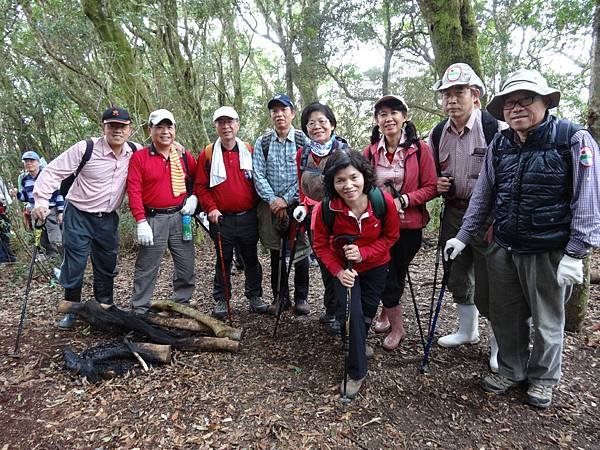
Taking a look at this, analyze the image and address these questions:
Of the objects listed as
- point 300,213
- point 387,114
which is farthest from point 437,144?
point 300,213

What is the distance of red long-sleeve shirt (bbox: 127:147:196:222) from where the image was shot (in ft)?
14.3

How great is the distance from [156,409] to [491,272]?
305 cm

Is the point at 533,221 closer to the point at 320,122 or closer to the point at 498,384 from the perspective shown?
the point at 498,384

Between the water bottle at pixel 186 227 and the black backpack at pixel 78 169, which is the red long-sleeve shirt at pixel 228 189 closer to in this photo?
the water bottle at pixel 186 227

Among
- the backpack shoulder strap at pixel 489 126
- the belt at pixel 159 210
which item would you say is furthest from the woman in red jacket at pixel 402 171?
the belt at pixel 159 210

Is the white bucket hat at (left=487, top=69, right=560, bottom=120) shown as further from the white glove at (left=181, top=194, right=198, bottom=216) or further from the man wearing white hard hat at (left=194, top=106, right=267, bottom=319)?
the white glove at (left=181, top=194, right=198, bottom=216)

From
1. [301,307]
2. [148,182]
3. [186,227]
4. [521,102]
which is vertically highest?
[521,102]

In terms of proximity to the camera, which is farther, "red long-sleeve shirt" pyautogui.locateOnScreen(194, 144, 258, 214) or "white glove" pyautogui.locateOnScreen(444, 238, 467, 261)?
"red long-sleeve shirt" pyautogui.locateOnScreen(194, 144, 258, 214)

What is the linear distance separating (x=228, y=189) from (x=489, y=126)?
9.28ft

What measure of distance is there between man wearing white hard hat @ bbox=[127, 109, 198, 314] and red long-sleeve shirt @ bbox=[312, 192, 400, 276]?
6.28 ft

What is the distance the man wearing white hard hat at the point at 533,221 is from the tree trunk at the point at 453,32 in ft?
6.53

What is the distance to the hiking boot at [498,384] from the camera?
10.8 ft

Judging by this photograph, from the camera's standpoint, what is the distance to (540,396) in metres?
3.11

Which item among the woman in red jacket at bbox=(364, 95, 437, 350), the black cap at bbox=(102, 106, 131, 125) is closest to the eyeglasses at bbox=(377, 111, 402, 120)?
the woman in red jacket at bbox=(364, 95, 437, 350)
